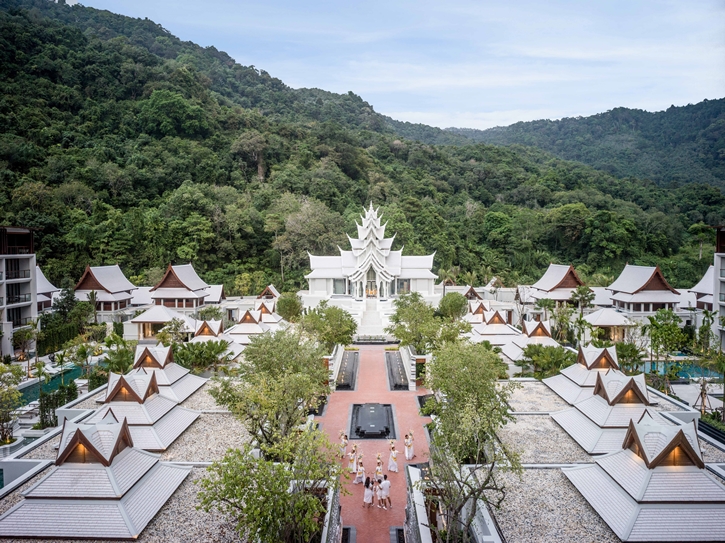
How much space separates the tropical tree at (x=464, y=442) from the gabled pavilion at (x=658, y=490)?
7.19 feet

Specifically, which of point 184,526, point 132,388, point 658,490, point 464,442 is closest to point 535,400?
point 464,442

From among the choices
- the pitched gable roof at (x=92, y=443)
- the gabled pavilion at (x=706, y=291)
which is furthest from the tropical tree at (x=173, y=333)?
the gabled pavilion at (x=706, y=291)

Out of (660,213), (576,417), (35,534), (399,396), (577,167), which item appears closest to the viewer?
(35,534)

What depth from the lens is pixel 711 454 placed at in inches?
588

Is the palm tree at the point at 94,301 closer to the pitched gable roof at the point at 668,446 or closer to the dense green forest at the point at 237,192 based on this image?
the dense green forest at the point at 237,192

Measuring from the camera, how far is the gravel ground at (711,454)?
14.6 metres

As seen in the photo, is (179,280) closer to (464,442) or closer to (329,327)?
(329,327)

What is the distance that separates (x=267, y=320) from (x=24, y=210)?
27118 millimetres

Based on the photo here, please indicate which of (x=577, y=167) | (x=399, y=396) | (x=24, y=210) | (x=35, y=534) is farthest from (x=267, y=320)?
(x=577, y=167)

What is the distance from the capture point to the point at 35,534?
1027 centimetres

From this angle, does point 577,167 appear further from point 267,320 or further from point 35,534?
point 35,534

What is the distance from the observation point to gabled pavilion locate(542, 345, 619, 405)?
18.6 metres

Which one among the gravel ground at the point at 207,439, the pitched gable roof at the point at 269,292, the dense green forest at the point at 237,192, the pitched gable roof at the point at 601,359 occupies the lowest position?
the gravel ground at the point at 207,439

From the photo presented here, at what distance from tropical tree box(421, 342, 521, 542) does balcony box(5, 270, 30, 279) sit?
26041mm
